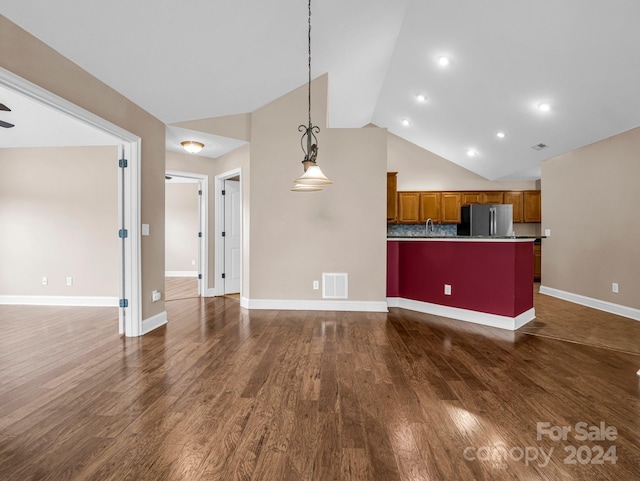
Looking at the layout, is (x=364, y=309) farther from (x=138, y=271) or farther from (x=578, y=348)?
(x=138, y=271)

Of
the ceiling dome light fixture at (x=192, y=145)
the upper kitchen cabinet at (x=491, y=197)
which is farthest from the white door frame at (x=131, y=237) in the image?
the upper kitchen cabinet at (x=491, y=197)

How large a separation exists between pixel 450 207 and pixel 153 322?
675cm

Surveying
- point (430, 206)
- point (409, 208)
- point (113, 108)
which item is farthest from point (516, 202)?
point (113, 108)

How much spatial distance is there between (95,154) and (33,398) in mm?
4043

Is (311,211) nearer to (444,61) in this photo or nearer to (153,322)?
(153,322)

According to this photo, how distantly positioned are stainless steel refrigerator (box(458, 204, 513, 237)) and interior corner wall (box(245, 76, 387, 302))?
3.64 metres

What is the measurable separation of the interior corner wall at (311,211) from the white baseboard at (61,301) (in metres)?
2.28

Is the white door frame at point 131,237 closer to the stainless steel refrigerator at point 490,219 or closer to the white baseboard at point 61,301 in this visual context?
the white baseboard at point 61,301

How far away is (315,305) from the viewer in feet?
15.8

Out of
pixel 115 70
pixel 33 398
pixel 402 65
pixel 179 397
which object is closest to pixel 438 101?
pixel 402 65

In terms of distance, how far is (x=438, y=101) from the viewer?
5.96m

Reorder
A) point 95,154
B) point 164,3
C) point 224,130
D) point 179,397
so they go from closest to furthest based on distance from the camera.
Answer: point 179,397 → point 164,3 → point 224,130 → point 95,154

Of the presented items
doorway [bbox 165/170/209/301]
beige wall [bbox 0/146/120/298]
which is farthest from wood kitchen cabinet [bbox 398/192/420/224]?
beige wall [bbox 0/146/120/298]

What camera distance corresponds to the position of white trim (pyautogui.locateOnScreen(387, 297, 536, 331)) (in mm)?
3948
